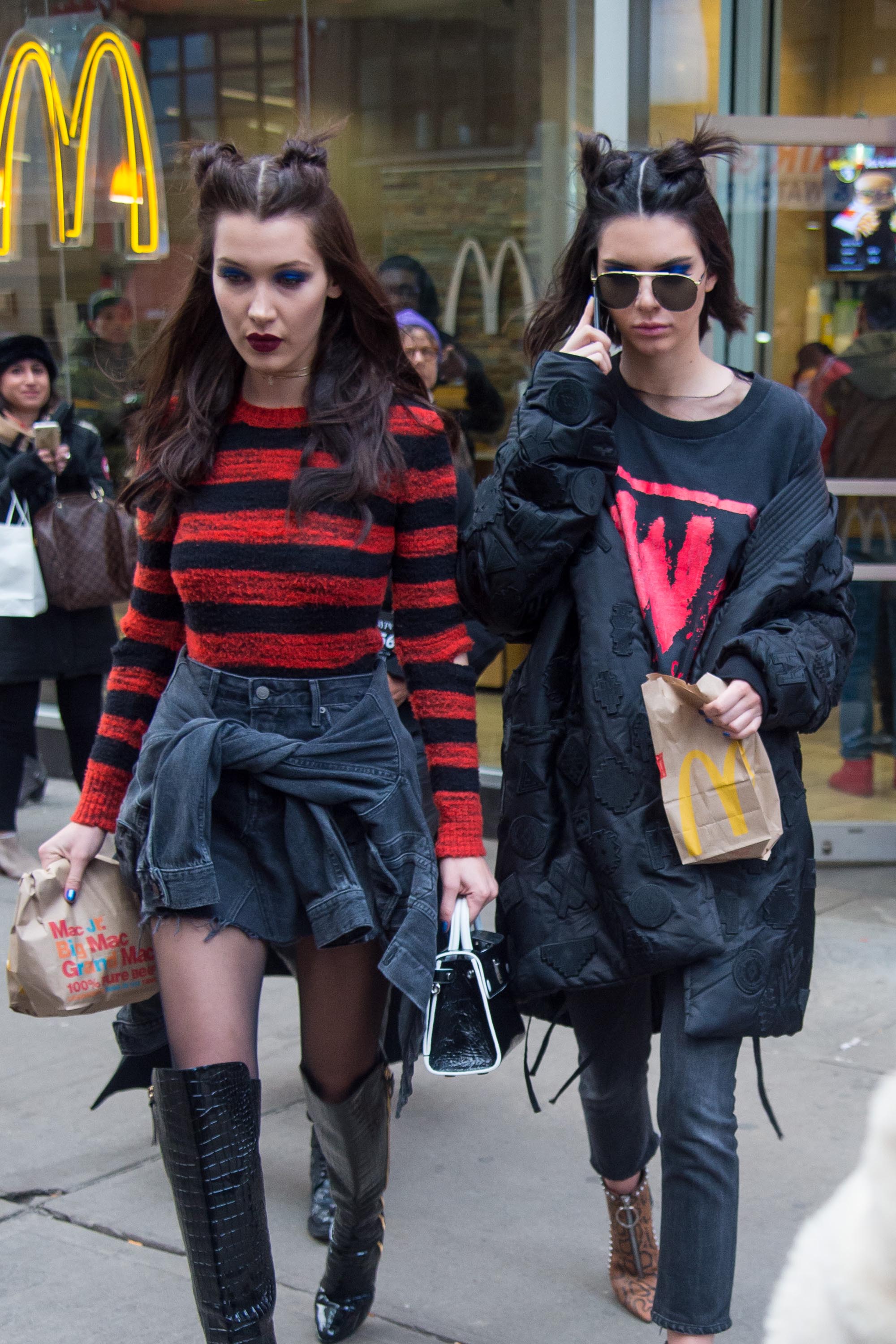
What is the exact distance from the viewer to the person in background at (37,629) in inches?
229

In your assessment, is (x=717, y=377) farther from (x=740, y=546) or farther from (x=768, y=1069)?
(x=768, y=1069)

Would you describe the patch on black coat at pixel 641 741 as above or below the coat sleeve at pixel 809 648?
below

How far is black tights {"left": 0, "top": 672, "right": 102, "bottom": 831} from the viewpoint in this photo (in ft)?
19.4

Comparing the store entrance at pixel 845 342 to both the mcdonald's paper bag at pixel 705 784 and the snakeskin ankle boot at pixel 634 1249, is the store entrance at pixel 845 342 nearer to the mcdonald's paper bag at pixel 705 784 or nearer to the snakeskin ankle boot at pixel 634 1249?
the snakeskin ankle boot at pixel 634 1249

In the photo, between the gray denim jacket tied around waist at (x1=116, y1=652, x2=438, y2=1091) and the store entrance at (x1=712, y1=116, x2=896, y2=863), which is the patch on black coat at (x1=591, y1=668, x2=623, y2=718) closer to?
the gray denim jacket tied around waist at (x1=116, y1=652, x2=438, y2=1091)

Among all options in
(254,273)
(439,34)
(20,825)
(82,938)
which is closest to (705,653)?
(254,273)

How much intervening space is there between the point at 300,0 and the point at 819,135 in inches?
115

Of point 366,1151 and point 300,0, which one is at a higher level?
point 300,0

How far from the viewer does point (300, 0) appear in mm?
7277

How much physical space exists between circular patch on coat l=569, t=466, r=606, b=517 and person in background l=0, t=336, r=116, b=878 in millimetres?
3714

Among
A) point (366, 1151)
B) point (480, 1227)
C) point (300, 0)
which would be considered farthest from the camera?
point (300, 0)

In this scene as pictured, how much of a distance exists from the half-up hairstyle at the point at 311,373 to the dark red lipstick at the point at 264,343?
4.3 inches

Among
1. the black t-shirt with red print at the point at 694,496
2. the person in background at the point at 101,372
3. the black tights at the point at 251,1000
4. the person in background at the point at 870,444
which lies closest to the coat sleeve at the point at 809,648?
the black t-shirt with red print at the point at 694,496

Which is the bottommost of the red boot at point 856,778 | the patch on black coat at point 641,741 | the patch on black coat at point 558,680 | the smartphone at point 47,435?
the red boot at point 856,778
